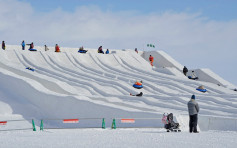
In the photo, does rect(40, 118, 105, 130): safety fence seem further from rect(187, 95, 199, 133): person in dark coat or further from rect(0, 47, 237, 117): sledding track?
rect(187, 95, 199, 133): person in dark coat

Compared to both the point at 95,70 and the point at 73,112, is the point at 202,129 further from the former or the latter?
the point at 95,70

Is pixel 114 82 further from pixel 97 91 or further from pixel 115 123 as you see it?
pixel 115 123

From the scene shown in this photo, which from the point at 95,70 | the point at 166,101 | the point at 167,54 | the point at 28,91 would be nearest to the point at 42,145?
the point at 28,91

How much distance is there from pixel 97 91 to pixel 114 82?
236 cm

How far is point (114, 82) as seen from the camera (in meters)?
25.4

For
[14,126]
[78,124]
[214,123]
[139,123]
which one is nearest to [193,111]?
[214,123]

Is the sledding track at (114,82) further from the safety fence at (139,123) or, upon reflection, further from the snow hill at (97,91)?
the safety fence at (139,123)

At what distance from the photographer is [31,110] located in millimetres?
18781

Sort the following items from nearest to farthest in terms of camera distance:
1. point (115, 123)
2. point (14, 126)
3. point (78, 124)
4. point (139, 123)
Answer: point (139, 123) < point (115, 123) < point (14, 126) < point (78, 124)

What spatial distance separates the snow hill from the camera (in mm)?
17297

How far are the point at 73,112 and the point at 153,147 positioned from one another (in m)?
9.98

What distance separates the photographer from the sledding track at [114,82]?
64.3 feet

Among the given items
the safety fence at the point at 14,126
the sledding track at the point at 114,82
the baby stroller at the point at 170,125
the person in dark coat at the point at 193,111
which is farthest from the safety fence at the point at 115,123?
the person in dark coat at the point at 193,111

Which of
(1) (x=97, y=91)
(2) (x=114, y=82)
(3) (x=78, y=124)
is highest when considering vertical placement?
(2) (x=114, y=82)
